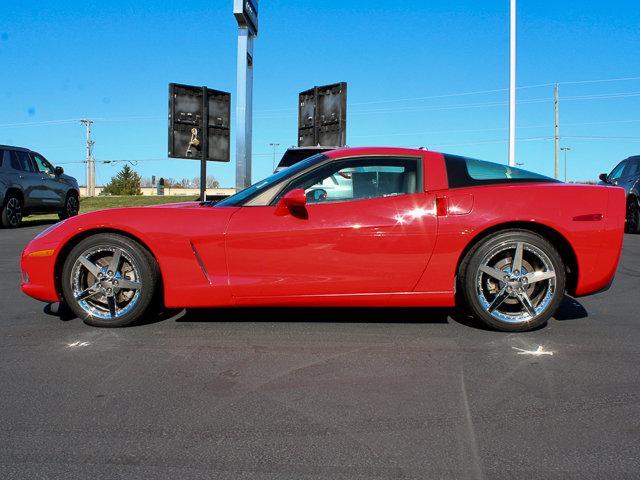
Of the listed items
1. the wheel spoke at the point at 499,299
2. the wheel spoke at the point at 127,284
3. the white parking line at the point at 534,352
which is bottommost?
the white parking line at the point at 534,352

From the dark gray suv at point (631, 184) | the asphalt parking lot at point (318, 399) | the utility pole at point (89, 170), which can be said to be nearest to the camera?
the asphalt parking lot at point (318, 399)

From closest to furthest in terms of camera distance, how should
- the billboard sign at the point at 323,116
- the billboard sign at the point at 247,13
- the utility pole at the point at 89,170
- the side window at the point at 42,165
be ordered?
the billboard sign at the point at 323,116 < the billboard sign at the point at 247,13 < the side window at the point at 42,165 < the utility pole at the point at 89,170

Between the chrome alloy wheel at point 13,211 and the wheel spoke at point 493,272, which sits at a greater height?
the chrome alloy wheel at point 13,211

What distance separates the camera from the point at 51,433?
2.41 metres

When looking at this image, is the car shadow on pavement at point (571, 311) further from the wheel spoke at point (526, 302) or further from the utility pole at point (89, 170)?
the utility pole at point (89, 170)

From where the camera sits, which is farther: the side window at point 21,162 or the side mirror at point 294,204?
the side window at point 21,162

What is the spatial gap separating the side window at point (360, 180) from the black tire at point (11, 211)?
Result: 38.0 feet

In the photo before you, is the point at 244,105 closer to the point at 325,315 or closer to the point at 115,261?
the point at 325,315

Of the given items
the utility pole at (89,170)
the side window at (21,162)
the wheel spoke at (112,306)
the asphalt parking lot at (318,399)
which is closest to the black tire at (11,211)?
the side window at (21,162)

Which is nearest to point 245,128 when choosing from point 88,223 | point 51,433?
point 88,223

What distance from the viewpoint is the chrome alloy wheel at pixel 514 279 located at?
4039mm

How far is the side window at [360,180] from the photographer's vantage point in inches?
162

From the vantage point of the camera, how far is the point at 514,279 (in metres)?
4.04

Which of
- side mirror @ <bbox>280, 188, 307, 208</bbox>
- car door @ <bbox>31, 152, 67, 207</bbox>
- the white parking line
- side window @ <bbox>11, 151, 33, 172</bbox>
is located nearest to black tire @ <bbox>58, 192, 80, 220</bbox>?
car door @ <bbox>31, 152, 67, 207</bbox>
